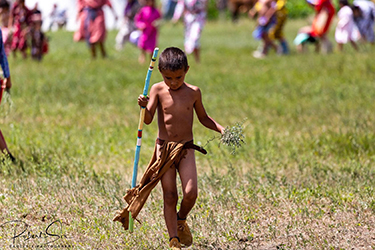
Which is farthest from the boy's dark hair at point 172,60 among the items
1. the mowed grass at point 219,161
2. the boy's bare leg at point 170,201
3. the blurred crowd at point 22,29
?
the blurred crowd at point 22,29

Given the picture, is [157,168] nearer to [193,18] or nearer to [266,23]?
[193,18]

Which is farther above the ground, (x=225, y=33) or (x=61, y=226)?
(x=61, y=226)

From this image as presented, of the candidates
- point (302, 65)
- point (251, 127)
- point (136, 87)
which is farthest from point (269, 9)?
point (251, 127)

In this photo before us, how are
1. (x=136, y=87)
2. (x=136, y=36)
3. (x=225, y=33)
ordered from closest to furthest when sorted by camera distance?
(x=136, y=87)
(x=136, y=36)
(x=225, y=33)

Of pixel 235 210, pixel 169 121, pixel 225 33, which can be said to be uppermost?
pixel 169 121

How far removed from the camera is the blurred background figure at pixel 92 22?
17656mm

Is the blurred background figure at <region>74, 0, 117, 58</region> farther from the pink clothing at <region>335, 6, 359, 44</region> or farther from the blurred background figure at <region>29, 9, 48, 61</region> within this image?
the pink clothing at <region>335, 6, 359, 44</region>

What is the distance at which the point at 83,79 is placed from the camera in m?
13.6

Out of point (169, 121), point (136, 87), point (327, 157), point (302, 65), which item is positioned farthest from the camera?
point (302, 65)

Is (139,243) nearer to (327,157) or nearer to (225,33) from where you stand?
(327,157)

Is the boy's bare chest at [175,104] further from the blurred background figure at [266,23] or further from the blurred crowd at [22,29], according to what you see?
Result: the blurred background figure at [266,23]

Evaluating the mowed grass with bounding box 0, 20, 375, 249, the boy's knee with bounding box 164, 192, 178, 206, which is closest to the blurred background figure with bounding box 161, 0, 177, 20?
the mowed grass with bounding box 0, 20, 375, 249

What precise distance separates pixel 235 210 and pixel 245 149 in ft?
7.87
